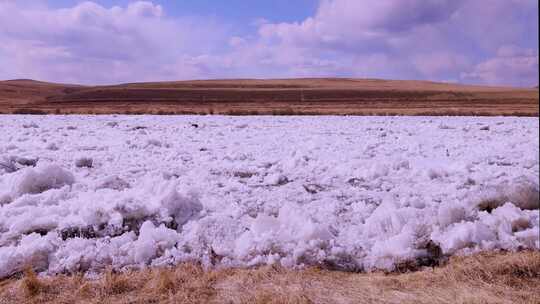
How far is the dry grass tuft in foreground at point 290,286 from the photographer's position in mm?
3441

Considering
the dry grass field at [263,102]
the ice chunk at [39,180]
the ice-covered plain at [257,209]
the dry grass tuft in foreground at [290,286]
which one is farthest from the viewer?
the dry grass field at [263,102]

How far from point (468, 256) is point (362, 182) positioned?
2310 millimetres

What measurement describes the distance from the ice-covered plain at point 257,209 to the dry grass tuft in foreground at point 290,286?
0.25m

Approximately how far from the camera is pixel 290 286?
3.63m

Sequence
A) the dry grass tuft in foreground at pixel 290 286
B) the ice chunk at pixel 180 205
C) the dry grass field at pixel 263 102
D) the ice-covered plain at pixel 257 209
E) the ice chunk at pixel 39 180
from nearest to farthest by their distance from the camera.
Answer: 1. the dry grass tuft in foreground at pixel 290 286
2. the ice-covered plain at pixel 257 209
3. the ice chunk at pixel 180 205
4. the ice chunk at pixel 39 180
5. the dry grass field at pixel 263 102

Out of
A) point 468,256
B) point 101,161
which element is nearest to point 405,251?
point 468,256

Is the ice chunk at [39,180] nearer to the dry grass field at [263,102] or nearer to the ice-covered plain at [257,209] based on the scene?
the ice-covered plain at [257,209]

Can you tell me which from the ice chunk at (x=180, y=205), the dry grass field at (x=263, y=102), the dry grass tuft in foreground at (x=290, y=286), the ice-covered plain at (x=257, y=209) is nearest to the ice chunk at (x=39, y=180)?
the ice-covered plain at (x=257, y=209)

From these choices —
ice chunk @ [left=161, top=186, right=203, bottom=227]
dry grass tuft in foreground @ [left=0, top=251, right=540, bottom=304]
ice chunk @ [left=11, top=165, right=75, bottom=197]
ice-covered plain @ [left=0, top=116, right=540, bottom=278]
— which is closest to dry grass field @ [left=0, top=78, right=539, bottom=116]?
ice-covered plain @ [left=0, top=116, right=540, bottom=278]

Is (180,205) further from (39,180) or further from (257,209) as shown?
(39,180)

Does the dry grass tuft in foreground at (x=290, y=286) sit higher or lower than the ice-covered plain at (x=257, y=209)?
lower

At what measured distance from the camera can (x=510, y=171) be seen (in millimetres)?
6840

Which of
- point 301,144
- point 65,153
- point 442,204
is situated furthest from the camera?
point 301,144

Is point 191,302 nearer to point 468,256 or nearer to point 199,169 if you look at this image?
point 468,256
